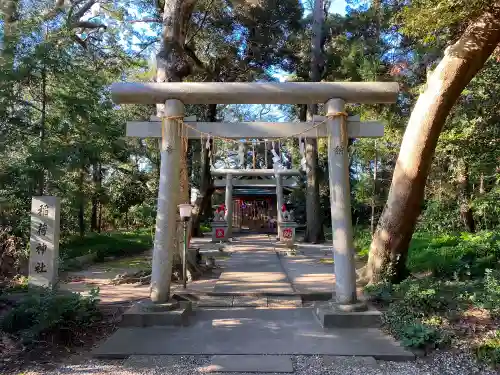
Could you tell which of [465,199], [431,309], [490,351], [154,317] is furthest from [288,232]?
[490,351]

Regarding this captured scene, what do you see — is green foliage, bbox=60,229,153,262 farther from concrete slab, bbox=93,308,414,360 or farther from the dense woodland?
concrete slab, bbox=93,308,414,360

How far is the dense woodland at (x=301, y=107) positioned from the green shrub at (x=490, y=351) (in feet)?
9.40

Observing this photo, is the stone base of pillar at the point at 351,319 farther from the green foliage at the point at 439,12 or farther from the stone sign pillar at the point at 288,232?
the stone sign pillar at the point at 288,232

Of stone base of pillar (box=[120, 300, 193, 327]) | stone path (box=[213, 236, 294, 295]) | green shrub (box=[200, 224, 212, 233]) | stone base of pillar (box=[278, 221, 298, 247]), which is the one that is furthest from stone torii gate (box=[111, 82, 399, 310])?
green shrub (box=[200, 224, 212, 233])

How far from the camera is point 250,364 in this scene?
4012 mm

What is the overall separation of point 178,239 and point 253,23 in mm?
11450

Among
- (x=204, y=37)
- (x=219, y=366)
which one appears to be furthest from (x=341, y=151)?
(x=204, y=37)

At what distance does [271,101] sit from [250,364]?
3.40 meters

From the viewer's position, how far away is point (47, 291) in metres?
5.21

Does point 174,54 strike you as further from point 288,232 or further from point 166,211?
point 288,232

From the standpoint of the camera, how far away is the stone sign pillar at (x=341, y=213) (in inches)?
211

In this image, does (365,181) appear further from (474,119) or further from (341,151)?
(341,151)

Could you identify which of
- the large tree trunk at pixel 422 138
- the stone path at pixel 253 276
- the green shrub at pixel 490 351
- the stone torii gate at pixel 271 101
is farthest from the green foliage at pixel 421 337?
the stone path at pixel 253 276

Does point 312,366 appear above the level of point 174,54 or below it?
below
